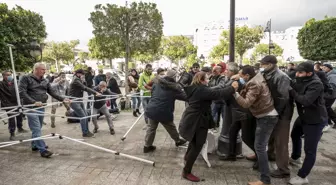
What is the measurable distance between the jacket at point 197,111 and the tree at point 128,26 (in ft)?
25.3

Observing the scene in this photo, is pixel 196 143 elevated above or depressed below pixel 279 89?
below

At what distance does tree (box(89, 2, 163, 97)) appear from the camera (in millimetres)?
10016

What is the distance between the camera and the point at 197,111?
11.3 feet

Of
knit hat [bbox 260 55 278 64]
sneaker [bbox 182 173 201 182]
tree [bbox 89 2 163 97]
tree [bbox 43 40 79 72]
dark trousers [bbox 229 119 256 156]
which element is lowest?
sneaker [bbox 182 173 201 182]

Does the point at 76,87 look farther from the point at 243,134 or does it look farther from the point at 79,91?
the point at 243,134

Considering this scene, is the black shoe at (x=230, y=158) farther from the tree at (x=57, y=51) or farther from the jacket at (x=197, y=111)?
the tree at (x=57, y=51)

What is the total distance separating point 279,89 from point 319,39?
29.8 m

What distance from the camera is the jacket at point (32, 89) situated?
4535 mm

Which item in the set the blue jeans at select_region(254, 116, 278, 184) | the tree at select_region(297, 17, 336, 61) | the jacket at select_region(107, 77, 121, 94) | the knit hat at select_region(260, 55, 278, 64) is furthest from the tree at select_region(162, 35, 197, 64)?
the blue jeans at select_region(254, 116, 278, 184)

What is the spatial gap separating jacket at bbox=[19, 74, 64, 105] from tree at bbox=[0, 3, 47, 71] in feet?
39.3

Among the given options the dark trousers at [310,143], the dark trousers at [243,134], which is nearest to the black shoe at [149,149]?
the dark trousers at [243,134]

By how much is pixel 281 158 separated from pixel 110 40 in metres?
8.97

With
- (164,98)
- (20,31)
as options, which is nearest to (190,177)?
(164,98)

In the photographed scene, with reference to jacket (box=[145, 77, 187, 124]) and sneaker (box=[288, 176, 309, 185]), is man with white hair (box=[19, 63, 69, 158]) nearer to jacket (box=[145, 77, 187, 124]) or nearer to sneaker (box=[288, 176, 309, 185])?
jacket (box=[145, 77, 187, 124])
